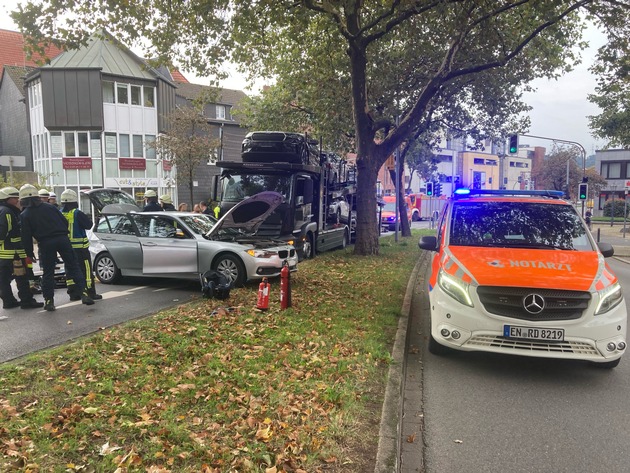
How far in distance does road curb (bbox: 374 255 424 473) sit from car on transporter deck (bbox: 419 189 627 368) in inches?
19.4

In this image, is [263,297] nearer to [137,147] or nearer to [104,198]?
[104,198]

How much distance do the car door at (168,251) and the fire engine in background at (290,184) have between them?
207 cm

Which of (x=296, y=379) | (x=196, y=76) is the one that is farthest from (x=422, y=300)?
(x=196, y=76)

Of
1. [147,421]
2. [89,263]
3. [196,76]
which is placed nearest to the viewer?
[147,421]

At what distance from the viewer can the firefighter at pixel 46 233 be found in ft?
24.1

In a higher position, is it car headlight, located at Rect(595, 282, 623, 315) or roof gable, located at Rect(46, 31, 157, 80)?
roof gable, located at Rect(46, 31, 157, 80)

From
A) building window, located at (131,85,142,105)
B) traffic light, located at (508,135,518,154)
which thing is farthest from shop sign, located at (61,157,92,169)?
traffic light, located at (508,135,518,154)

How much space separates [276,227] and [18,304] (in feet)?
18.2

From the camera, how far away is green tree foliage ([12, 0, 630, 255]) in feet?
33.9

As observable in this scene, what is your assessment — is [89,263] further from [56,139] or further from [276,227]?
[56,139]

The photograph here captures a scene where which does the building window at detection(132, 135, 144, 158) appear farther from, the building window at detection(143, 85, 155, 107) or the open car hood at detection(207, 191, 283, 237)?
the open car hood at detection(207, 191, 283, 237)

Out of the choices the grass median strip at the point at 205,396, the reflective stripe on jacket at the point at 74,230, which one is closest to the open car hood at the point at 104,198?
the reflective stripe on jacket at the point at 74,230

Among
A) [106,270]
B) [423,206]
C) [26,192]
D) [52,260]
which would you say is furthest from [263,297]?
[423,206]

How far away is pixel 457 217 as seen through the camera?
6348mm
